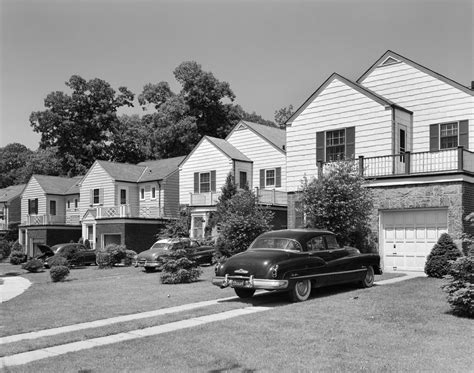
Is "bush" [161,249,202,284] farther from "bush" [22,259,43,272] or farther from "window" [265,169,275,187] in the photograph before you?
"window" [265,169,275,187]

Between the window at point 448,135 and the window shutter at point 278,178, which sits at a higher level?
the window at point 448,135

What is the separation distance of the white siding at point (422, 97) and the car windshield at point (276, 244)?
11.8 metres

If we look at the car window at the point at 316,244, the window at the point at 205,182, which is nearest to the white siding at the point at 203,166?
the window at the point at 205,182

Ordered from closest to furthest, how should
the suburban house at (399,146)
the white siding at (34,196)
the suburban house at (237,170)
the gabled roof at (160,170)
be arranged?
the suburban house at (399,146), the suburban house at (237,170), the gabled roof at (160,170), the white siding at (34,196)

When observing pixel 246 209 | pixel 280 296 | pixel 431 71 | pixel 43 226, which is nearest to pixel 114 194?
pixel 43 226

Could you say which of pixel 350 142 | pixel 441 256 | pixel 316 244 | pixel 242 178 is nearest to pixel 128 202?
pixel 242 178

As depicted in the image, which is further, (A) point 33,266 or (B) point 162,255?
Result: (A) point 33,266

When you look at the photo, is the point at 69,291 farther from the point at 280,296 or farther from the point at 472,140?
the point at 472,140

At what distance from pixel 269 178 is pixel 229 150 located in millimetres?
A: 3397

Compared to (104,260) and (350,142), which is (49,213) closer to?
(104,260)

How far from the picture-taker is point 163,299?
47.3ft

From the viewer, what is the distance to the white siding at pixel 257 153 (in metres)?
34.6

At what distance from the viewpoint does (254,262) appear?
12742mm

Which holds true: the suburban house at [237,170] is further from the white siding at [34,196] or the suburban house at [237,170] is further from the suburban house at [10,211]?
the suburban house at [10,211]
